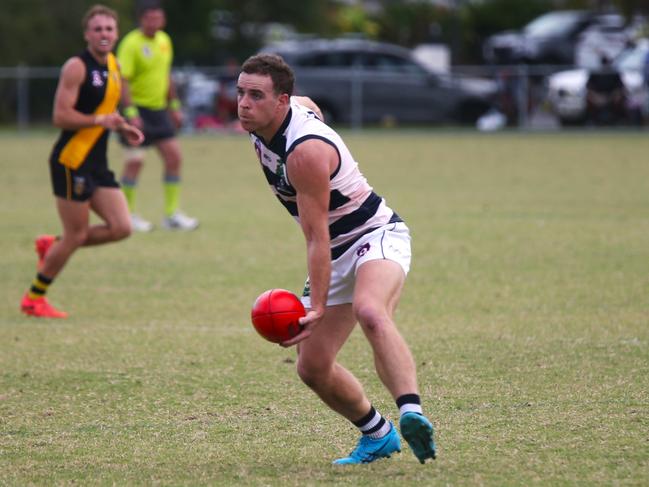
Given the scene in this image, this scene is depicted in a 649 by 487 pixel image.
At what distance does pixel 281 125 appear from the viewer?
5.46 metres

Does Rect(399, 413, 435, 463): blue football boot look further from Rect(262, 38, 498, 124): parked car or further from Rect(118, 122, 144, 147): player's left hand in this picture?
Rect(262, 38, 498, 124): parked car

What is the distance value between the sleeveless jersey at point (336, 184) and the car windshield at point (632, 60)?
24.6m

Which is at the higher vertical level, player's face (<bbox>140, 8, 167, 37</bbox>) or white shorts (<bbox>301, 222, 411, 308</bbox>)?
player's face (<bbox>140, 8, 167, 37</bbox>)

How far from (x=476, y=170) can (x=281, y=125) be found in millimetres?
16028

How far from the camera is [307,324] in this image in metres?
5.27

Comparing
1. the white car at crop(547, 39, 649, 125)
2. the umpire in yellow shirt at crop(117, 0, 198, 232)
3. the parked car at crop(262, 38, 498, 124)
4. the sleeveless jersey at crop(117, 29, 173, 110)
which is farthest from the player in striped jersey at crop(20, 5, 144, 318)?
the white car at crop(547, 39, 649, 125)

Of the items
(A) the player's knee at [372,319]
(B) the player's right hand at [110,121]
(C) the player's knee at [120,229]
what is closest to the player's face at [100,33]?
(B) the player's right hand at [110,121]

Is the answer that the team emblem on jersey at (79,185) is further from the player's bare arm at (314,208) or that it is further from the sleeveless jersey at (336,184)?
the player's bare arm at (314,208)

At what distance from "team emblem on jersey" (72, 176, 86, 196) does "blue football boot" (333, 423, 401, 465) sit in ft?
14.7

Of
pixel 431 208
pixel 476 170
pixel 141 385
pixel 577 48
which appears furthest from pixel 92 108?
pixel 577 48

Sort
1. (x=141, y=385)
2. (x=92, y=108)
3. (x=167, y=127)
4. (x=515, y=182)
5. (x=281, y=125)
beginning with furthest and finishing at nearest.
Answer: (x=515, y=182) → (x=167, y=127) → (x=92, y=108) → (x=141, y=385) → (x=281, y=125)

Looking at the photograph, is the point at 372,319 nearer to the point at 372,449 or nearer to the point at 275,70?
Answer: the point at 372,449

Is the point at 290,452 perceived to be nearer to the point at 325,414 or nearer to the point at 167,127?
the point at 325,414

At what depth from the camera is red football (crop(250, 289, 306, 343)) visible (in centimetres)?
530
